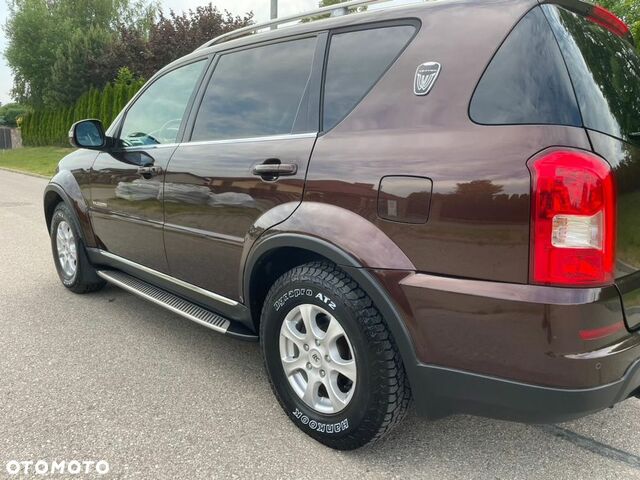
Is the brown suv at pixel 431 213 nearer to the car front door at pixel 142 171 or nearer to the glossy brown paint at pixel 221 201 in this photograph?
the glossy brown paint at pixel 221 201

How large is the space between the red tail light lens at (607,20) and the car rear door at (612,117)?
0.09 metres

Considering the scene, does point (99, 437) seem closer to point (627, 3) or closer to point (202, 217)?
point (202, 217)

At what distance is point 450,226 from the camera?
6.11 feet

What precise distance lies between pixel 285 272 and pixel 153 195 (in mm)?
1190

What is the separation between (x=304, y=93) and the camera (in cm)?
259

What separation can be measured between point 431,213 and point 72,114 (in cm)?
3497

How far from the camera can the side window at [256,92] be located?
2.65m

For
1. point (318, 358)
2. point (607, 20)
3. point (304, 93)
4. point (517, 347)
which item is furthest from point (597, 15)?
point (318, 358)

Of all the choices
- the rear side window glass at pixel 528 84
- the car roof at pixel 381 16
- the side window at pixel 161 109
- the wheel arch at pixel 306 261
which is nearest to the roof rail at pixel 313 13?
the car roof at pixel 381 16

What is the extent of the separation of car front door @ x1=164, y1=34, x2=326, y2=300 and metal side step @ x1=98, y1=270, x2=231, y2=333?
16cm

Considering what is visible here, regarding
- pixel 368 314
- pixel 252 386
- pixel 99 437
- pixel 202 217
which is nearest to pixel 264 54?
pixel 202 217

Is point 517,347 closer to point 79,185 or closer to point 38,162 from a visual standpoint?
point 79,185

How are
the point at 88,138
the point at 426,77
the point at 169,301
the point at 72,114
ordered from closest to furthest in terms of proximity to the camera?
the point at 426,77, the point at 169,301, the point at 88,138, the point at 72,114

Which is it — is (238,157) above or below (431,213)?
above
